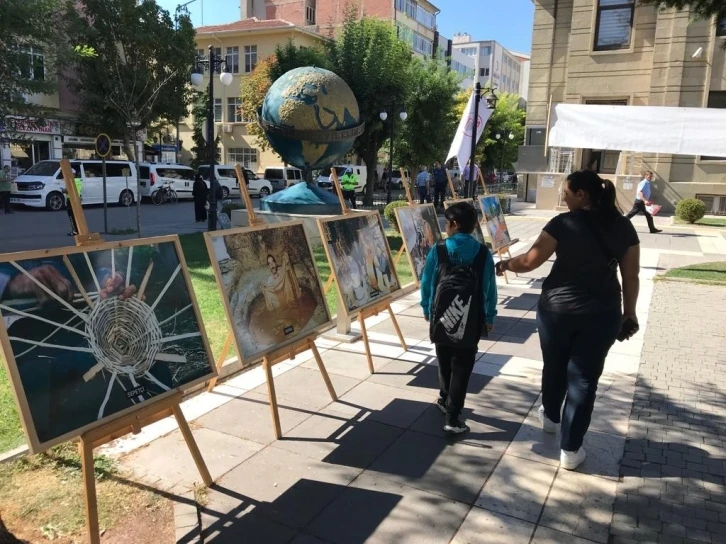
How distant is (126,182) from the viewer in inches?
938

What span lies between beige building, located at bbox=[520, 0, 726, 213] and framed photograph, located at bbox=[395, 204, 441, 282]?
17319 mm

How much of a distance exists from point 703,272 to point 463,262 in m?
8.94

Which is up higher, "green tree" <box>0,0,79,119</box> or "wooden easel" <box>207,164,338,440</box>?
"green tree" <box>0,0,79,119</box>

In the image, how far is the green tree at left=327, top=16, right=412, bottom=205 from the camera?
75.1 ft

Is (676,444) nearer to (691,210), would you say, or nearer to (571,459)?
(571,459)

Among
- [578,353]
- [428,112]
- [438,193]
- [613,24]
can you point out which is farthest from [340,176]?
[578,353]

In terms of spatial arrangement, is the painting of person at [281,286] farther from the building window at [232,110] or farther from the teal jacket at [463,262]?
the building window at [232,110]

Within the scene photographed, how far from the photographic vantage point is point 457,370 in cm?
408

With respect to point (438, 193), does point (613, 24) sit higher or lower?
higher

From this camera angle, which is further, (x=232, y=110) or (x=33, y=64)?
(x=232, y=110)

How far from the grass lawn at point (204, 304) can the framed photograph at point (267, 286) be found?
1.51 m

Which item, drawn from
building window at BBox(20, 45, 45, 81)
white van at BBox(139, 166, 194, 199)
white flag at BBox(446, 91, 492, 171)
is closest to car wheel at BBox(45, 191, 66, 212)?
white van at BBox(139, 166, 194, 199)

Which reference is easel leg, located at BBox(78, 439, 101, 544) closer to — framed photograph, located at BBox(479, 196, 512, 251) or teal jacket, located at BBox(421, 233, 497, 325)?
teal jacket, located at BBox(421, 233, 497, 325)

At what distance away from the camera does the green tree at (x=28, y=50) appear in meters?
9.98
